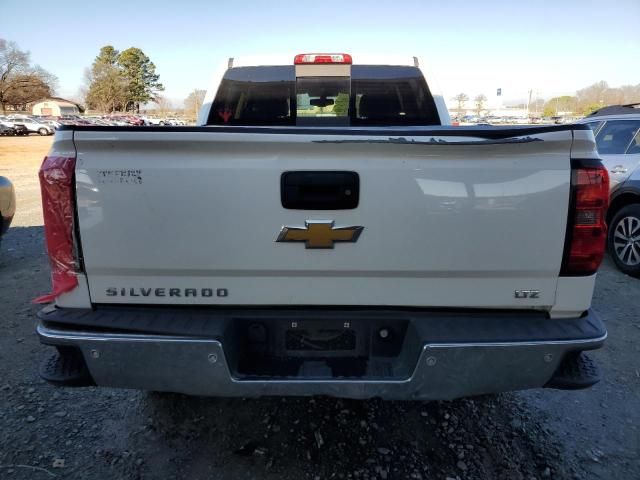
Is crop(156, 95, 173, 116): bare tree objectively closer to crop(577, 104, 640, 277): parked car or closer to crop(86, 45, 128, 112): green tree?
crop(86, 45, 128, 112): green tree

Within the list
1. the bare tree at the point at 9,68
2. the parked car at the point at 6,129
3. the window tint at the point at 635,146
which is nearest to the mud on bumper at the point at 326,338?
the window tint at the point at 635,146

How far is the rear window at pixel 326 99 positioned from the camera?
421 cm

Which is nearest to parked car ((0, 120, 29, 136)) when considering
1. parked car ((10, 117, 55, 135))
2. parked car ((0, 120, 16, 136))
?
parked car ((0, 120, 16, 136))

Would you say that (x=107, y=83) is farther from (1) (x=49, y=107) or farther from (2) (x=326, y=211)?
(2) (x=326, y=211)

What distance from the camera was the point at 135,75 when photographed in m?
91.8

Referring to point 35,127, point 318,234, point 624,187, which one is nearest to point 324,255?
point 318,234

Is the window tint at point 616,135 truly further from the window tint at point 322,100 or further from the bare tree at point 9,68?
the bare tree at point 9,68

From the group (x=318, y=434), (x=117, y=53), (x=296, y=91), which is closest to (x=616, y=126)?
(x=296, y=91)

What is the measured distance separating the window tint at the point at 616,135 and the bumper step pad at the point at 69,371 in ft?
21.8

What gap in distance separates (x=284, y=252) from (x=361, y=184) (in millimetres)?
430

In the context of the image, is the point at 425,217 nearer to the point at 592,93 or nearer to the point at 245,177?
the point at 245,177

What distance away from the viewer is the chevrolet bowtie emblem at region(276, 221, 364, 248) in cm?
197

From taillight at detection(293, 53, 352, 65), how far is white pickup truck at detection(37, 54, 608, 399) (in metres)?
2.07

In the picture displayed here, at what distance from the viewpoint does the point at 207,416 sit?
2922mm
